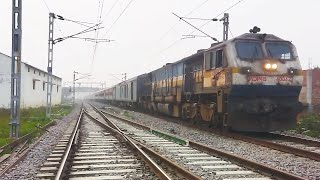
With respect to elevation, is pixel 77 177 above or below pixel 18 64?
below

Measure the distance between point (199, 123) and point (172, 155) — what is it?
8.85 m

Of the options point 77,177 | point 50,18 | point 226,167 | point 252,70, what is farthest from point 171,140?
point 50,18

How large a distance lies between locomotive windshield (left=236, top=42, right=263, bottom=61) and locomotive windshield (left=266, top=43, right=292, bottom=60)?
341mm

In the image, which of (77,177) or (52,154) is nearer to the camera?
(77,177)

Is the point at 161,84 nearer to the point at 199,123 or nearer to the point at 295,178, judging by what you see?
the point at 199,123

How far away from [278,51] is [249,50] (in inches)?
39.9

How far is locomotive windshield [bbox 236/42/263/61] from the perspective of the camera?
1348 cm

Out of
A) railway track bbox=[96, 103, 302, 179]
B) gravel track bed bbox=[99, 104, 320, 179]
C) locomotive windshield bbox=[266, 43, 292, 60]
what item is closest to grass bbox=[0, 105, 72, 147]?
railway track bbox=[96, 103, 302, 179]

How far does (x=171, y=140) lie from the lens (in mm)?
13688

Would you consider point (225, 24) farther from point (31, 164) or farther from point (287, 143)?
point (31, 164)

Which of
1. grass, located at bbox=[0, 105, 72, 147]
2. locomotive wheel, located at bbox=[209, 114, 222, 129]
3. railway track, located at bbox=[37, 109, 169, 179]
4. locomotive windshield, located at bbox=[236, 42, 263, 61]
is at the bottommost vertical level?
railway track, located at bbox=[37, 109, 169, 179]

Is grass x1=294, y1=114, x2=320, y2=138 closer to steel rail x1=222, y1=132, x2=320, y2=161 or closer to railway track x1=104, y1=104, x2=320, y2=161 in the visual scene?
railway track x1=104, y1=104, x2=320, y2=161

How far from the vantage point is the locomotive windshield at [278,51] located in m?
13.7

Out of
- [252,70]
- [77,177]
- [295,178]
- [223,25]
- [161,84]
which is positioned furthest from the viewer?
[161,84]
